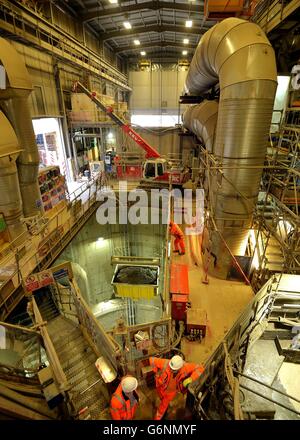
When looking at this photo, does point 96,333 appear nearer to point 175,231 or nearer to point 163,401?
point 163,401

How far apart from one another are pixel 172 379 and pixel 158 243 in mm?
9505

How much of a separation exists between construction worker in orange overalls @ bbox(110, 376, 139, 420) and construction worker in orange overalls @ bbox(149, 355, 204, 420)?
491 millimetres

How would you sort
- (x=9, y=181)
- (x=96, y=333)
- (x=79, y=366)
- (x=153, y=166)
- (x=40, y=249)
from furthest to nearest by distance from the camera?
(x=153, y=166)
(x=40, y=249)
(x=9, y=181)
(x=79, y=366)
(x=96, y=333)

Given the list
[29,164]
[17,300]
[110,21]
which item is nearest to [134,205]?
[29,164]

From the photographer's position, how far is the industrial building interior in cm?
448

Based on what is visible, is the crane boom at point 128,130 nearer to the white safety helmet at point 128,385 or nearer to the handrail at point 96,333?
the handrail at point 96,333

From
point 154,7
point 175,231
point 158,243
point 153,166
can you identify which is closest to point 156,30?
point 154,7

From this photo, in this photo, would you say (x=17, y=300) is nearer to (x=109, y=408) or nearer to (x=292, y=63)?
(x=109, y=408)

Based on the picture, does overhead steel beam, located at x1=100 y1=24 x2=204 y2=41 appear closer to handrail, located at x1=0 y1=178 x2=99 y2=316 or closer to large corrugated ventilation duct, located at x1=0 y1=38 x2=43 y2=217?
large corrugated ventilation duct, located at x1=0 y1=38 x2=43 y2=217

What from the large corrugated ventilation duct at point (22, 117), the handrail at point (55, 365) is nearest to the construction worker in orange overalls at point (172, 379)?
the handrail at point (55, 365)

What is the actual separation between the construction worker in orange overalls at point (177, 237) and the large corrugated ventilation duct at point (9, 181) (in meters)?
5.13

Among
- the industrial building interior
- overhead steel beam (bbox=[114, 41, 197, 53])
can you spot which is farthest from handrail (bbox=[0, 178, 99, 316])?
overhead steel beam (bbox=[114, 41, 197, 53])

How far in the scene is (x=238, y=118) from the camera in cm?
592

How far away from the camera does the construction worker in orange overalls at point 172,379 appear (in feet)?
13.6
